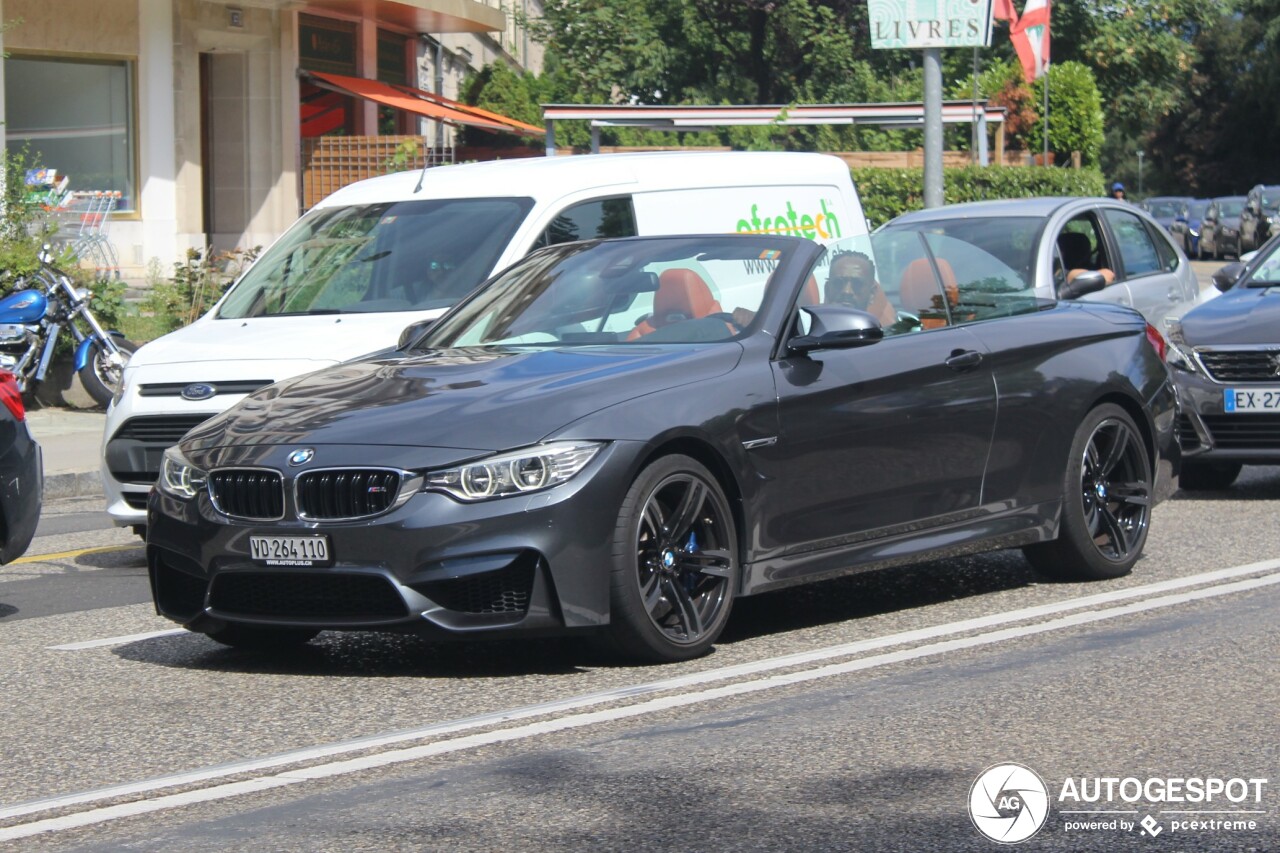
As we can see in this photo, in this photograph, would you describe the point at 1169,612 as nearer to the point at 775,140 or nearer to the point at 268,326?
the point at 268,326

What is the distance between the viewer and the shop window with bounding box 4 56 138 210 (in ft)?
79.9

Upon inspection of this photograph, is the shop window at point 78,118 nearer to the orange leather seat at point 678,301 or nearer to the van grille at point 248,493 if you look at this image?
the orange leather seat at point 678,301

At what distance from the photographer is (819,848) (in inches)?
180

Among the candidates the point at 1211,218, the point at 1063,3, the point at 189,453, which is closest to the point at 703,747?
the point at 189,453

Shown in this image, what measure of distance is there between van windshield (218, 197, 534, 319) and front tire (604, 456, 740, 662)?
372 cm

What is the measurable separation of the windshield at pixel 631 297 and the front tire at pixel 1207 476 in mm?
5457

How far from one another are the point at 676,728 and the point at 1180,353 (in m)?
7.01

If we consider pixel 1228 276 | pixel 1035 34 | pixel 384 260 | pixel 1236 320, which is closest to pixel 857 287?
pixel 384 260

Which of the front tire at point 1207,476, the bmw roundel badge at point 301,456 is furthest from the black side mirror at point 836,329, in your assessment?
the front tire at point 1207,476

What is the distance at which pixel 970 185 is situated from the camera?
89.4 feet

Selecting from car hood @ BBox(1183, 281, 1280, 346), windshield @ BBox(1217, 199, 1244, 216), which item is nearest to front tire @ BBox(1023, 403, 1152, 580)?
car hood @ BBox(1183, 281, 1280, 346)

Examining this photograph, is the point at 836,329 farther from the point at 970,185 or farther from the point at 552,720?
the point at 970,185

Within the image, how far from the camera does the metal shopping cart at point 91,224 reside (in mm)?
23312

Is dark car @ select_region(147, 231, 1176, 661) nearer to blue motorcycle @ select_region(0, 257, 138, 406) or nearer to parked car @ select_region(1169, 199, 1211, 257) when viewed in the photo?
blue motorcycle @ select_region(0, 257, 138, 406)
